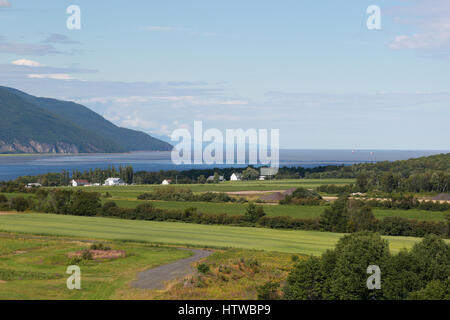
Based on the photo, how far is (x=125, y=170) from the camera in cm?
15200

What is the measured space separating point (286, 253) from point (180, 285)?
1482cm

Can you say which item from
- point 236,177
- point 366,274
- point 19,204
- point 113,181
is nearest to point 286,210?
point 19,204

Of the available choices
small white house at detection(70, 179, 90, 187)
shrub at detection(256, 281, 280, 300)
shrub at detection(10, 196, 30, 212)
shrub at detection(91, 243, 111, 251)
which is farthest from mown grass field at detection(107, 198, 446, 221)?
small white house at detection(70, 179, 90, 187)

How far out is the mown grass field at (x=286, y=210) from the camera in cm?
7331

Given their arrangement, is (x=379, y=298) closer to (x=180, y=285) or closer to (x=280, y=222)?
(x=180, y=285)

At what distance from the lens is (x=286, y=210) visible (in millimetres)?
80125

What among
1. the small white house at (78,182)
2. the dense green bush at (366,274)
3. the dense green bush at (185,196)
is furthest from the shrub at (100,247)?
the small white house at (78,182)

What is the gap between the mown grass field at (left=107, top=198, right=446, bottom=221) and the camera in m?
73.3

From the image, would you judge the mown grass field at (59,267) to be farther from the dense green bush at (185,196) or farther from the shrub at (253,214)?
the dense green bush at (185,196)

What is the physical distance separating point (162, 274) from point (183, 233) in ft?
68.9

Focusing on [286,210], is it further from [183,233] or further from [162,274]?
[162,274]

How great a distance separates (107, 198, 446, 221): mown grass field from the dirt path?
3251cm

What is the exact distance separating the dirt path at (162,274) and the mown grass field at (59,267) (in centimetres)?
75

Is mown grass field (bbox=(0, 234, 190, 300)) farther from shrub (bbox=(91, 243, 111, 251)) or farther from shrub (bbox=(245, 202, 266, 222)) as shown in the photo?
shrub (bbox=(245, 202, 266, 222))
